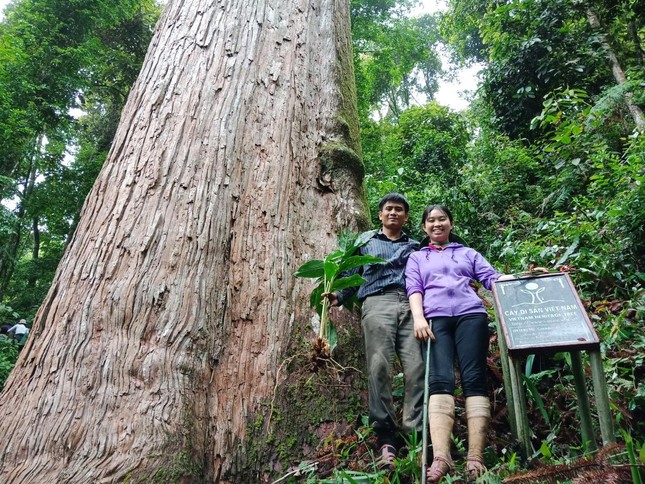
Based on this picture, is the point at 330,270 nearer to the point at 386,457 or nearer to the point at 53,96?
the point at 386,457

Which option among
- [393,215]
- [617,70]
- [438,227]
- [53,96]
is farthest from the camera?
[53,96]

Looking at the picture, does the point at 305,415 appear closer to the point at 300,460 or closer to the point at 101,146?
the point at 300,460

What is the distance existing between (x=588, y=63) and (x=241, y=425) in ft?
27.2

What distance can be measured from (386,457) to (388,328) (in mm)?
672

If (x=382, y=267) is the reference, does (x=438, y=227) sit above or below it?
above

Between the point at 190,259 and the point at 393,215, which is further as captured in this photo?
the point at 393,215

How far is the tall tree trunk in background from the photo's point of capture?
6.14 metres

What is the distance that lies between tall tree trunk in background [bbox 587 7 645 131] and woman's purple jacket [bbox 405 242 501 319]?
4128mm

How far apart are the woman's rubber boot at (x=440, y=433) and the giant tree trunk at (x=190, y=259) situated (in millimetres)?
821

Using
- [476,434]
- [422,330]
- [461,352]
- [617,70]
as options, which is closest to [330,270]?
[422,330]

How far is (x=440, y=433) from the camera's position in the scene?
2.18 metres

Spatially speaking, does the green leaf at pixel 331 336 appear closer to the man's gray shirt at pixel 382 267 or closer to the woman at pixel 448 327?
the man's gray shirt at pixel 382 267

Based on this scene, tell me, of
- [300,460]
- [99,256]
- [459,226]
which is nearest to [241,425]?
[300,460]

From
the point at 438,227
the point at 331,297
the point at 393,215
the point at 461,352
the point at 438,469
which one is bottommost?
the point at 438,469
